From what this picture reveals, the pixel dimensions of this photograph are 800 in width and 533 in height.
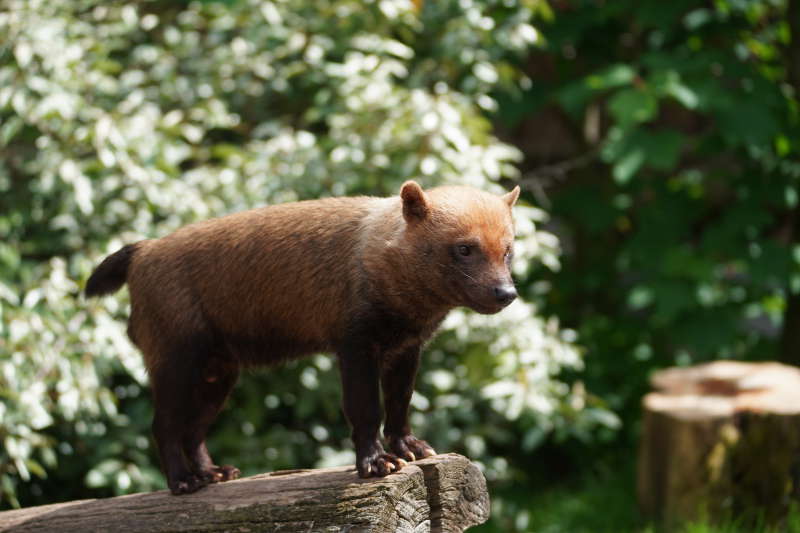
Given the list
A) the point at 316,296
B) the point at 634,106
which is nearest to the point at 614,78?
the point at 634,106

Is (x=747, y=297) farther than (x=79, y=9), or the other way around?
(x=747, y=297)

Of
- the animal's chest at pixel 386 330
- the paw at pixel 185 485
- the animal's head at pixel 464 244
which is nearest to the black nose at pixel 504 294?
the animal's head at pixel 464 244

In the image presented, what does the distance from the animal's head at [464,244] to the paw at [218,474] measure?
1.13 meters

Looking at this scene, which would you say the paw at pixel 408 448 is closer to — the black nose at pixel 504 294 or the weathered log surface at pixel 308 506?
the weathered log surface at pixel 308 506

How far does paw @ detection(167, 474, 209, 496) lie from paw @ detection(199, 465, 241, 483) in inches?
3.1

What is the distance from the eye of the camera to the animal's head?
3340 mm

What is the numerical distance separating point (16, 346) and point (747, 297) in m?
4.91

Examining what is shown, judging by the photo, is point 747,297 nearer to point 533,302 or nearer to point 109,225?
point 533,302

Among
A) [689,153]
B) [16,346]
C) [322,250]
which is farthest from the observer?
[689,153]

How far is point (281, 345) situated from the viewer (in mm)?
3750

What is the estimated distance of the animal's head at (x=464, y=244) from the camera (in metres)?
3.34

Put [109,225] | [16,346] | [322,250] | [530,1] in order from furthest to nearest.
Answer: [530,1], [109,225], [16,346], [322,250]

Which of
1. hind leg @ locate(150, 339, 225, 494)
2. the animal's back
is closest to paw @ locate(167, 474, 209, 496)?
hind leg @ locate(150, 339, 225, 494)

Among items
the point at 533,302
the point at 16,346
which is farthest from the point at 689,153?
the point at 16,346
